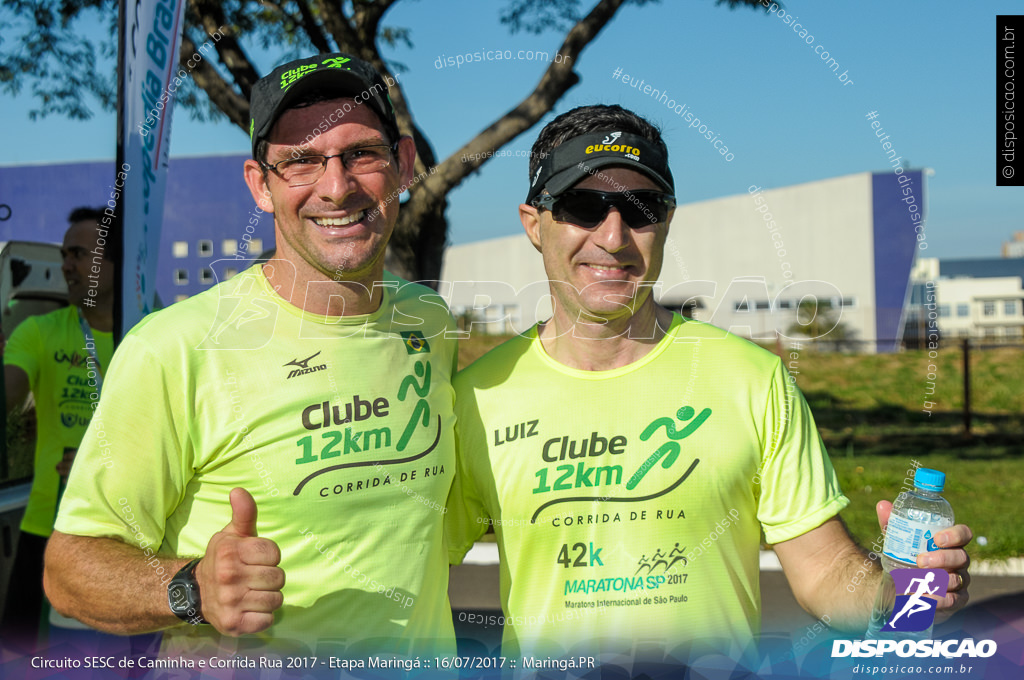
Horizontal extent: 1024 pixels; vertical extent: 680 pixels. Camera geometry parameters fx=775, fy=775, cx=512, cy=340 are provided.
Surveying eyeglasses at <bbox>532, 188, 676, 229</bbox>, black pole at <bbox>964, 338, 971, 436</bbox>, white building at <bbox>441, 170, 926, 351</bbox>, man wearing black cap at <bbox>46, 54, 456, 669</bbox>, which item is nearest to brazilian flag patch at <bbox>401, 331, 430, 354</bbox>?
man wearing black cap at <bbox>46, 54, 456, 669</bbox>

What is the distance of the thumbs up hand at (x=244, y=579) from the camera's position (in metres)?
1.78

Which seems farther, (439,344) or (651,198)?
(439,344)

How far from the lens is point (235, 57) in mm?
6047

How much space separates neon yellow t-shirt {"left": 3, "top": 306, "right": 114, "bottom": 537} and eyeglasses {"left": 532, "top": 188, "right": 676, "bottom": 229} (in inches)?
123

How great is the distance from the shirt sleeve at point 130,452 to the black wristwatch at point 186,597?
0.85 ft

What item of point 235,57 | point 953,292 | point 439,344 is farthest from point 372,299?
point 953,292

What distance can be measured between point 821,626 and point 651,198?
1375 mm

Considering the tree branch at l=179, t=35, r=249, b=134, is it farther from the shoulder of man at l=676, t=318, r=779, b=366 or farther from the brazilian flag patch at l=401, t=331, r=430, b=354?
the shoulder of man at l=676, t=318, r=779, b=366

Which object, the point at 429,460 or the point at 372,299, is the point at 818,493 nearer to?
the point at 429,460

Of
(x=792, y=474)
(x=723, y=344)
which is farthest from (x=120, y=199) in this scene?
(x=792, y=474)

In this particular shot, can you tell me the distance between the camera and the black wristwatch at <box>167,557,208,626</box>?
1.88 m

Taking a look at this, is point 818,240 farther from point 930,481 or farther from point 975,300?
point 930,481

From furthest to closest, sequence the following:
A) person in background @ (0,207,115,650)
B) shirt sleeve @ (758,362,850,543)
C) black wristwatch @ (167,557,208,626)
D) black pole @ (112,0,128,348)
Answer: person in background @ (0,207,115,650)
black pole @ (112,0,128,348)
shirt sleeve @ (758,362,850,543)
black wristwatch @ (167,557,208,626)

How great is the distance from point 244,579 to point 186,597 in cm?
22
